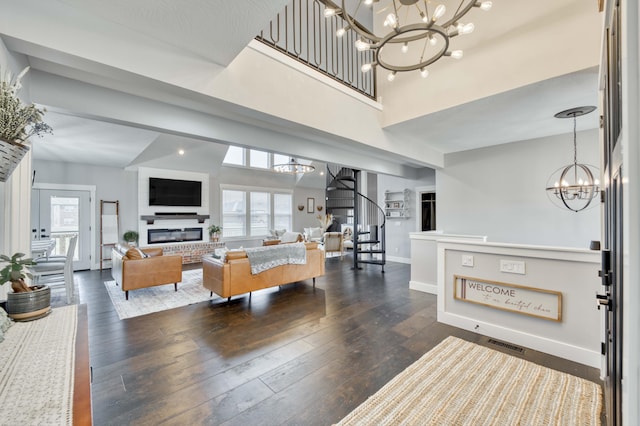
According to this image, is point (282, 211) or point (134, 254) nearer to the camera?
point (134, 254)

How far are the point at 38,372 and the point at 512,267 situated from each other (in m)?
3.50

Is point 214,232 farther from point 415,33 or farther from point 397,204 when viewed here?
point 415,33

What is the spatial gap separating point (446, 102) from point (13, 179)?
4085 millimetres

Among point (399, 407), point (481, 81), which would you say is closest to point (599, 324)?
point (399, 407)

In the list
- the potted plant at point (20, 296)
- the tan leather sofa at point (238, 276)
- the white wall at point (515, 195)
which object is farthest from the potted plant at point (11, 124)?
the white wall at point (515, 195)

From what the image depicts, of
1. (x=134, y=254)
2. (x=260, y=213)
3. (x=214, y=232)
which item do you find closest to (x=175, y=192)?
(x=214, y=232)

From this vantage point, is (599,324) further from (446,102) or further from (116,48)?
(116,48)

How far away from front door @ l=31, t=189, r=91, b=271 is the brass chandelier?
22.6 ft

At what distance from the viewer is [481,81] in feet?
10.1

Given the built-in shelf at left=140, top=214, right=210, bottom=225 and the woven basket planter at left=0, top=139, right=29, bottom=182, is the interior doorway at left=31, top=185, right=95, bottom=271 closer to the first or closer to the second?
the built-in shelf at left=140, top=214, right=210, bottom=225

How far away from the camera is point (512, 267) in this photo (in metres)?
2.81

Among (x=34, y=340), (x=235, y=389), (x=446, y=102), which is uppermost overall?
(x=446, y=102)

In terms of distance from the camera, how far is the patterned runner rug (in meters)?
0.78

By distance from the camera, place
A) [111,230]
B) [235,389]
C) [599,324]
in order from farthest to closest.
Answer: [111,230], [599,324], [235,389]
